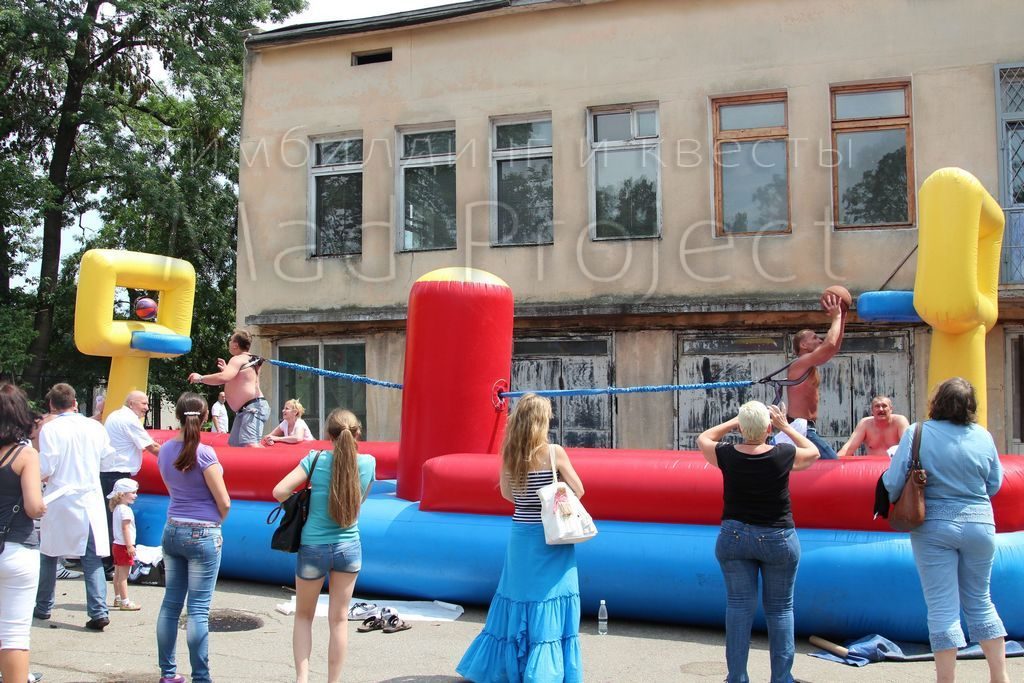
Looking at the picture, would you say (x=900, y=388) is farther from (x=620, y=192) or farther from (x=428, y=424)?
(x=428, y=424)

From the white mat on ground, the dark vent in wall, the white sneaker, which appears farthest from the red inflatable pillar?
the dark vent in wall

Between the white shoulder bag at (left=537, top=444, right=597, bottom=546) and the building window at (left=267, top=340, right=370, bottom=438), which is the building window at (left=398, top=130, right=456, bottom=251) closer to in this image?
the building window at (left=267, top=340, right=370, bottom=438)

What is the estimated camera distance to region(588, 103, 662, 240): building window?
1427 cm

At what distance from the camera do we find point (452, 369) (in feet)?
27.0

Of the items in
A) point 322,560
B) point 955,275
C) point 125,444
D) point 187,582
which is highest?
point 955,275

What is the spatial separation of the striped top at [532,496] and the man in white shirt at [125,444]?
4143 mm

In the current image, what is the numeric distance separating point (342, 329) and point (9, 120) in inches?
398

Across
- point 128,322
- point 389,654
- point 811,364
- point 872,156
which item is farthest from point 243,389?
point 872,156

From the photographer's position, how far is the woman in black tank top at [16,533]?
4691 millimetres

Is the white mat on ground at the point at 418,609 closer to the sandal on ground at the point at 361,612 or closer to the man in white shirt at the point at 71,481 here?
the sandal on ground at the point at 361,612

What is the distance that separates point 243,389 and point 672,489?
425 cm

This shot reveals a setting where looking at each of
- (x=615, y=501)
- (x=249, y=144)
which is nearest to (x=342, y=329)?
(x=249, y=144)

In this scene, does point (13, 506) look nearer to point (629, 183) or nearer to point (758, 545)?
point (758, 545)

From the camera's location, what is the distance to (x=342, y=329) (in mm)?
15734
